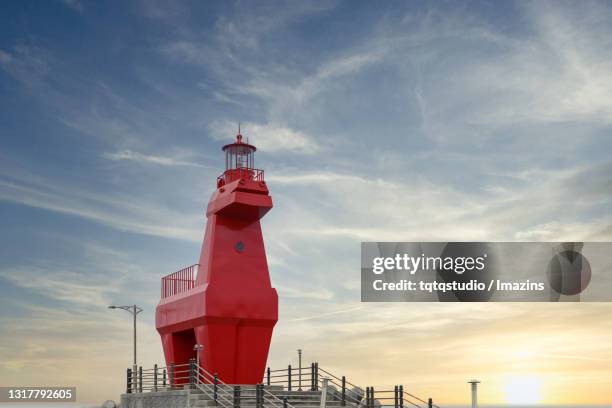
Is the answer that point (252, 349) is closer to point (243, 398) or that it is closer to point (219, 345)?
point (219, 345)

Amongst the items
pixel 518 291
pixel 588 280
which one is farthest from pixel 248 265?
pixel 588 280

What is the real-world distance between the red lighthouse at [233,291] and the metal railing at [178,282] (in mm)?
126

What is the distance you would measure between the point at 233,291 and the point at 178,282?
4773 mm

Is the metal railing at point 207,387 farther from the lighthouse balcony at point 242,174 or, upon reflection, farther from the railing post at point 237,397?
the lighthouse balcony at point 242,174

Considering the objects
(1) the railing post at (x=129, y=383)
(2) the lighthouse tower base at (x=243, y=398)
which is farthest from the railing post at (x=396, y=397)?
(1) the railing post at (x=129, y=383)

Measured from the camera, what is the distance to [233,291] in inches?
1460

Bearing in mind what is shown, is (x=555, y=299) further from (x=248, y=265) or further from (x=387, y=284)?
(x=248, y=265)

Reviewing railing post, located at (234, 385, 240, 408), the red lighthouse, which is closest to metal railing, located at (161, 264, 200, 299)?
the red lighthouse

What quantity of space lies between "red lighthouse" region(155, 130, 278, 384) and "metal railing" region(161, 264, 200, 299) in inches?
4.9

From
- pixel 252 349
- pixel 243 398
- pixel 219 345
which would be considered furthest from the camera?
pixel 252 349

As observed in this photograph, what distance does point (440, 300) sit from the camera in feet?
123

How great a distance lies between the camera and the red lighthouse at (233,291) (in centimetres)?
3653

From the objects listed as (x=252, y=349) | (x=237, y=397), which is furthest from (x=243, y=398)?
(x=252, y=349)

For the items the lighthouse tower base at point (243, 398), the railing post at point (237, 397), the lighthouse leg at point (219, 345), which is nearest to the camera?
the railing post at point (237, 397)
